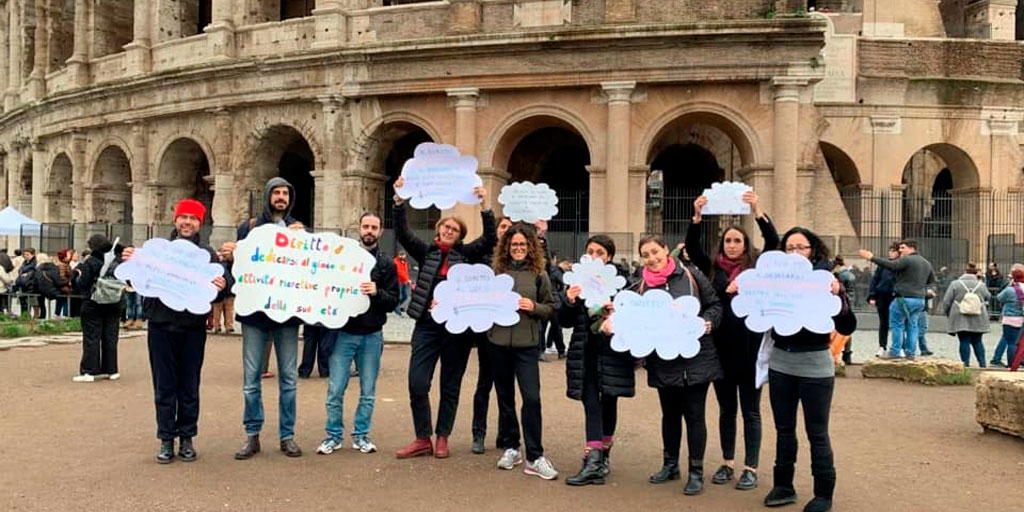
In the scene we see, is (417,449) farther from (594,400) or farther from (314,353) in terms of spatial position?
(314,353)

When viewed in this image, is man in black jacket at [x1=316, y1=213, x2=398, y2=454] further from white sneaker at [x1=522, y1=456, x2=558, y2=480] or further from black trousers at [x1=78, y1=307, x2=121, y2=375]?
black trousers at [x1=78, y1=307, x2=121, y2=375]

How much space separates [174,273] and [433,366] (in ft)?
7.12

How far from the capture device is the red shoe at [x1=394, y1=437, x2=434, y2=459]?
651 cm

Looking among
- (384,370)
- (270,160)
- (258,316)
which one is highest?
(270,160)

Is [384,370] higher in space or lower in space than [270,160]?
lower

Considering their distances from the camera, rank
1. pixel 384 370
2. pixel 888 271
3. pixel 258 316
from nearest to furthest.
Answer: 1. pixel 258 316
2. pixel 384 370
3. pixel 888 271

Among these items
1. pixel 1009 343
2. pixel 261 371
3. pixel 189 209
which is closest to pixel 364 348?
pixel 261 371

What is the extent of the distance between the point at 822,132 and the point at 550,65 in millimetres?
8438

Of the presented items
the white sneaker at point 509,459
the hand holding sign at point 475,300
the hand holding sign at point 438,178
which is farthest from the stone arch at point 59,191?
the white sneaker at point 509,459

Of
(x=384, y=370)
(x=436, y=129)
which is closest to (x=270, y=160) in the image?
(x=436, y=129)

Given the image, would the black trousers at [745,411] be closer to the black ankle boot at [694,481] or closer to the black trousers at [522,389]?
the black ankle boot at [694,481]

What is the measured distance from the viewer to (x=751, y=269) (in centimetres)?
543

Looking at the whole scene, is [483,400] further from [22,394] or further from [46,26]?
[46,26]

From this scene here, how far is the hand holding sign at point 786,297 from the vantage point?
511 cm
